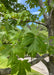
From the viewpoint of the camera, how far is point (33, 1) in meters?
0.85

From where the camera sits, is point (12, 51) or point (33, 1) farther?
point (33, 1)

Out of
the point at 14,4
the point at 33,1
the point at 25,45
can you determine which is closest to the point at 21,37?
the point at 25,45

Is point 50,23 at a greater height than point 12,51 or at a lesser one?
greater

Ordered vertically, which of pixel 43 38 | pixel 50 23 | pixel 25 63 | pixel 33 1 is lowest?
pixel 25 63

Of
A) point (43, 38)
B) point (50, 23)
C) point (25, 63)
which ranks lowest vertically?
point (25, 63)

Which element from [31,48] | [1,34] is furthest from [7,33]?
[31,48]

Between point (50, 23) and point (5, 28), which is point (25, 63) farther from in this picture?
point (50, 23)

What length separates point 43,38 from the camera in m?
0.29

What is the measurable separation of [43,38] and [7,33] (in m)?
0.15

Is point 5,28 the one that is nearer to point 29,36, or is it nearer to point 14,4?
point 29,36

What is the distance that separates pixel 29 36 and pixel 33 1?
67 cm

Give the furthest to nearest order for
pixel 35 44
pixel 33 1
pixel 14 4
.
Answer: pixel 14 4
pixel 33 1
pixel 35 44

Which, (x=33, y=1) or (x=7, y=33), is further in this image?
(x=33, y=1)

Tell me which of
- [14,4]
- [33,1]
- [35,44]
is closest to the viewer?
[35,44]
